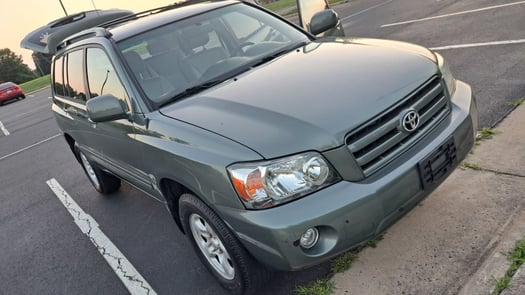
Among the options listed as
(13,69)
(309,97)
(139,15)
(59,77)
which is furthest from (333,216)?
(13,69)

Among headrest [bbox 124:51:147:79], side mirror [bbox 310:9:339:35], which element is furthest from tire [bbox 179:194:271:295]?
side mirror [bbox 310:9:339:35]

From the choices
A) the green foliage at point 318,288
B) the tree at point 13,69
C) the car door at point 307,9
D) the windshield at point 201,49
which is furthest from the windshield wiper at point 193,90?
the tree at point 13,69

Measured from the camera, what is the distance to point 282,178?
2262 mm

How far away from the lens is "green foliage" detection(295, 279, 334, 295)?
2.72 meters

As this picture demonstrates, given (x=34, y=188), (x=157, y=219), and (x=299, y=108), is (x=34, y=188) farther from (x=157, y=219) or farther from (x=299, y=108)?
(x=299, y=108)

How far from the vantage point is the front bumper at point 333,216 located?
2.20 m

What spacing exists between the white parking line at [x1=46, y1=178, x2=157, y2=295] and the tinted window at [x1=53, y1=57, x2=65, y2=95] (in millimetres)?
1393

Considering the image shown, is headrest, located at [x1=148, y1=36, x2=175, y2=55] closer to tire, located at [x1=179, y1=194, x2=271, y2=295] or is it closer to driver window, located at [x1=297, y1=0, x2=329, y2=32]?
tire, located at [x1=179, y1=194, x2=271, y2=295]

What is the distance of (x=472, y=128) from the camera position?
9.27 feet

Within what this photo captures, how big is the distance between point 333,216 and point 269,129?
0.58m

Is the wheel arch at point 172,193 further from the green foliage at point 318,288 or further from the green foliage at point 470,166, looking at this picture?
the green foliage at point 470,166

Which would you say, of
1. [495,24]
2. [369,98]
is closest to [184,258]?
[369,98]

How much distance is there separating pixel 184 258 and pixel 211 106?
142cm

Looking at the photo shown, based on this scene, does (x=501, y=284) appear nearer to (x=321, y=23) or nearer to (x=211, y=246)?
(x=211, y=246)
